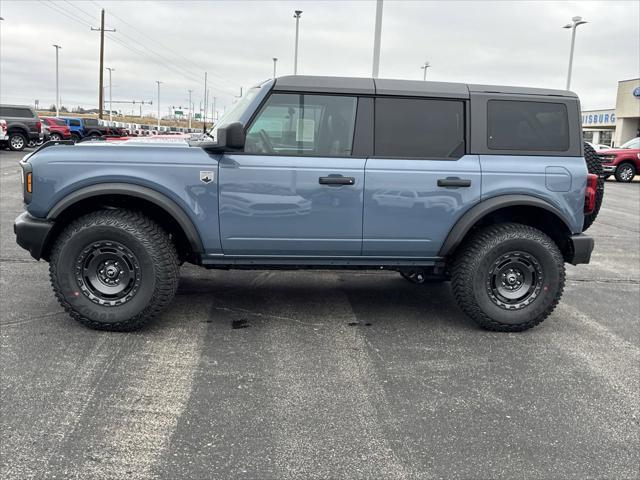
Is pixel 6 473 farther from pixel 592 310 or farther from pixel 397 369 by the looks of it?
pixel 592 310

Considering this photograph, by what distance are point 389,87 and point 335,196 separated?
3.19 ft

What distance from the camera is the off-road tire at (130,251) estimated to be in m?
4.18

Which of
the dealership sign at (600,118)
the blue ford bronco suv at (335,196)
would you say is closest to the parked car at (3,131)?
the blue ford bronco suv at (335,196)

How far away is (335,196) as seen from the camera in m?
4.29

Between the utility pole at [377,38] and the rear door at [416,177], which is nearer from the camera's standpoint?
the rear door at [416,177]

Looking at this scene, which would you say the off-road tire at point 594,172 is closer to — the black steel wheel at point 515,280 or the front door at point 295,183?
the black steel wheel at point 515,280

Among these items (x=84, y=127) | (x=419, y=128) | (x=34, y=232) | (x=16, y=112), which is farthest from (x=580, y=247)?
(x=84, y=127)

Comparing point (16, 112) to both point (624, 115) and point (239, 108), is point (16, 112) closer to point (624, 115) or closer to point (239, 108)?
point (239, 108)

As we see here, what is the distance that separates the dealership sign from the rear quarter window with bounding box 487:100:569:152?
4127 centimetres

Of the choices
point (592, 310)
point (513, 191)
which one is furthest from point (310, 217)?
point (592, 310)

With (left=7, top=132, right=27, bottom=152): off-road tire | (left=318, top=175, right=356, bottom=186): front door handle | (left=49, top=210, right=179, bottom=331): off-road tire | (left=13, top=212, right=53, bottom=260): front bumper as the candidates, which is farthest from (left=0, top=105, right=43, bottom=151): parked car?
(left=318, top=175, right=356, bottom=186): front door handle

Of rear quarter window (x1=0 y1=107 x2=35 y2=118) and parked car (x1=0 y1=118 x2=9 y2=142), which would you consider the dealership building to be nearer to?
rear quarter window (x1=0 y1=107 x2=35 y2=118)

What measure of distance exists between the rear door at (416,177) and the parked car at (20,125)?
24829mm

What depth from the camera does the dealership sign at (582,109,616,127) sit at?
42831mm
